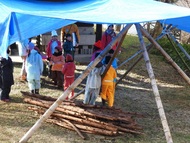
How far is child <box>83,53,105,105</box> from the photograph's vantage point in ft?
24.9

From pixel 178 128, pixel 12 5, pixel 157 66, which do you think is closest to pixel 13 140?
pixel 12 5

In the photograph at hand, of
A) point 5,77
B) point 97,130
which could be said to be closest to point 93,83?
point 97,130

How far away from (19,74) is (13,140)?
510cm

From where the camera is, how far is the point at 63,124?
6812mm

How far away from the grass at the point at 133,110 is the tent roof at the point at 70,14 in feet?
5.63

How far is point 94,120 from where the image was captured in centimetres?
651

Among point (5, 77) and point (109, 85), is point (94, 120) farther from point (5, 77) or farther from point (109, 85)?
point (5, 77)

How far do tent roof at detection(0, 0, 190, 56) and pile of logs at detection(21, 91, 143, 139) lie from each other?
5.24ft

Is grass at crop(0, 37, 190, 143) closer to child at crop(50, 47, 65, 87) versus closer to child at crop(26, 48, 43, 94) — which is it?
child at crop(50, 47, 65, 87)

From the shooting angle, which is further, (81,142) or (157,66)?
(157,66)

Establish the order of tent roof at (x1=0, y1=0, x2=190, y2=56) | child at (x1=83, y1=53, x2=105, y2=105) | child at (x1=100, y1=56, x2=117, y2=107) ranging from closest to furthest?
tent roof at (x1=0, y1=0, x2=190, y2=56) < child at (x1=83, y1=53, x2=105, y2=105) < child at (x1=100, y1=56, x2=117, y2=107)

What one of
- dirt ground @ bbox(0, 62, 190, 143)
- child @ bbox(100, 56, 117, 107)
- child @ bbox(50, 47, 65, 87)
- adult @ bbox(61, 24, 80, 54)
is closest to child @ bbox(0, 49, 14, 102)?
dirt ground @ bbox(0, 62, 190, 143)

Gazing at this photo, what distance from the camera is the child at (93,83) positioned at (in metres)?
7.60

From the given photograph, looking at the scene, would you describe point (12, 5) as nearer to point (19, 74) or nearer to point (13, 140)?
point (13, 140)
